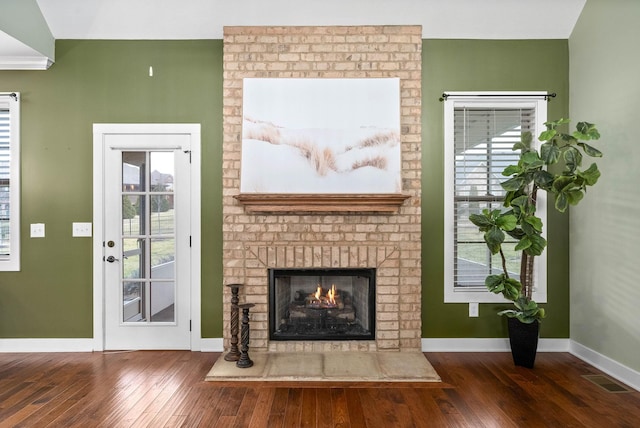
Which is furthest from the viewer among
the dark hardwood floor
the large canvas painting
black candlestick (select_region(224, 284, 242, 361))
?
the large canvas painting

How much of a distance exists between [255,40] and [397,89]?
1325 millimetres

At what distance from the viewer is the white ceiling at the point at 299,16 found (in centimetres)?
337

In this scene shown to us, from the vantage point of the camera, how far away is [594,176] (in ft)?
9.60

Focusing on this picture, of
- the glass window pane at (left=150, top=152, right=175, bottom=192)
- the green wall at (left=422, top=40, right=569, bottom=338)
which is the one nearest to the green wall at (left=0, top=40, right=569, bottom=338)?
the green wall at (left=422, top=40, right=569, bottom=338)

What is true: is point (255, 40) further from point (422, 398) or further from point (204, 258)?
point (422, 398)

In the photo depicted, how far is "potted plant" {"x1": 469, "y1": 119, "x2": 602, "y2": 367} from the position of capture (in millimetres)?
2969

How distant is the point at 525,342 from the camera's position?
3.19 m

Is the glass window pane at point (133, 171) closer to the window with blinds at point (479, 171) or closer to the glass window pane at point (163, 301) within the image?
the glass window pane at point (163, 301)

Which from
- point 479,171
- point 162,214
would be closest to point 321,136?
point 479,171

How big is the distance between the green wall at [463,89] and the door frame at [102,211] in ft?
6.80

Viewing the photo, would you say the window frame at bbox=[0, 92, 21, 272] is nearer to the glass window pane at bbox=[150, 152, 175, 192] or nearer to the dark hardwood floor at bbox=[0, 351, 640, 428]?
the dark hardwood floor at bbox=[0, 351, 640, 428]

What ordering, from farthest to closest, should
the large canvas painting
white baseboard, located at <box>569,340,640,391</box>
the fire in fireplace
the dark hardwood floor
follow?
the fire in fireplace → the large canvas painting → white baseboard, located at <box>569,340,640,391</box> → the dark hardwood floor

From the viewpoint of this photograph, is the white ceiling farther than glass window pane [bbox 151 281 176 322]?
No

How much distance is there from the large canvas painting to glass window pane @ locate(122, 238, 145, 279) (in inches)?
46.7
